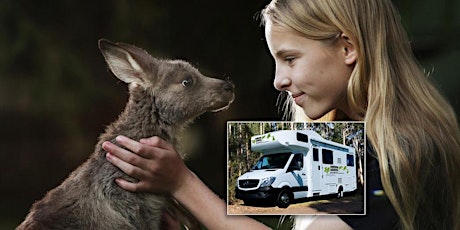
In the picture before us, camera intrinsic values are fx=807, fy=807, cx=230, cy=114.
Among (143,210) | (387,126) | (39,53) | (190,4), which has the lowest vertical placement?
(143,210)

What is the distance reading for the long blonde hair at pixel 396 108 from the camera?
187 cm

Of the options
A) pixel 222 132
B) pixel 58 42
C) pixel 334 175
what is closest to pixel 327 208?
pixel 334 175

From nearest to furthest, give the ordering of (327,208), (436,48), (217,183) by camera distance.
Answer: (327,208) → (217,183) → (436,48)

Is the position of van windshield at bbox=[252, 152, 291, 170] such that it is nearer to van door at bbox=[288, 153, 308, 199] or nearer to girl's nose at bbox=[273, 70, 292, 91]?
van door at bbox=[288, 153, 308, 199]

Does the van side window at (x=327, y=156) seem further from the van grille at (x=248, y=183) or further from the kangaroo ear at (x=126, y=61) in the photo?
the kangaroo ear at (x=126, y=61)

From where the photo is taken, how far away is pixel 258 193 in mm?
1912

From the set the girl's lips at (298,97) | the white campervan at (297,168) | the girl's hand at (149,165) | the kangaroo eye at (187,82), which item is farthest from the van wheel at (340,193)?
the kangaroo eye at (187,82)

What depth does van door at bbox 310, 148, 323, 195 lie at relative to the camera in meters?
1.90

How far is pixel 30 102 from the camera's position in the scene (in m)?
2.17

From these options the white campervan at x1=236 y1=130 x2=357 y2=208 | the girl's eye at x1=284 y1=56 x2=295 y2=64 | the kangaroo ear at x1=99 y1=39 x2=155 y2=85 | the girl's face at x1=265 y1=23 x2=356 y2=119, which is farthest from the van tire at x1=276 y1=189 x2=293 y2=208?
the kangaroo ear at x1=99 y1=39 x2=155 y2=85

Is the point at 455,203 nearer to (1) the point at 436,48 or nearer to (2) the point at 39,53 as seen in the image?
(1) the point at 436,48

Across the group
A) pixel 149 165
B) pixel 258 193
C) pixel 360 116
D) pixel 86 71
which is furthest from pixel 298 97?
pixel 86 71

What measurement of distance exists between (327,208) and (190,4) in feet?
2.25

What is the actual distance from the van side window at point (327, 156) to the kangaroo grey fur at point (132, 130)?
0.97 ft
